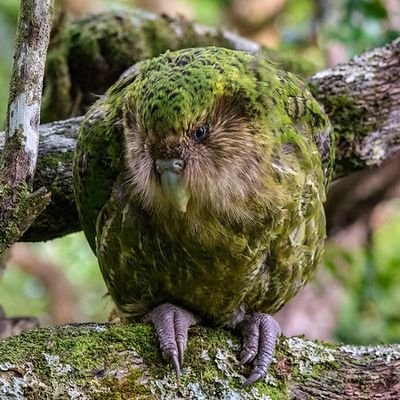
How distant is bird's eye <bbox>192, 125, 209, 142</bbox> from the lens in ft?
7.05

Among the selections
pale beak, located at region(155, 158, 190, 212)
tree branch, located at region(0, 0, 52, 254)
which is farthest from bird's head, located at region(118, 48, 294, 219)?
tree branch, located at region(0, 0, 52, 254)

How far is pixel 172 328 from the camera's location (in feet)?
7.48

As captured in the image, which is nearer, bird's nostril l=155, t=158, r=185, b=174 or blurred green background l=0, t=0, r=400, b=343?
bird's nostril l=155, t=158, r=185, b=174

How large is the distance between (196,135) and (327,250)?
2.55 metres

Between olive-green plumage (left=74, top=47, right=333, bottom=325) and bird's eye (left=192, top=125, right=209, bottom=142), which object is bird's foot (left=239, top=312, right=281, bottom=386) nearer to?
olive-green plumage (left=74, top=47, right=333, bottom=325)

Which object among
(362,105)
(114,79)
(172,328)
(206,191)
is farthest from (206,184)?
(114,79)

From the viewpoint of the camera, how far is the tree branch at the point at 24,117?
199 cm

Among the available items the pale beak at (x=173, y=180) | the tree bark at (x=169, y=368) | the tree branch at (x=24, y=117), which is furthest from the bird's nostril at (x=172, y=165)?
the tree bark at (x=169, y=368)

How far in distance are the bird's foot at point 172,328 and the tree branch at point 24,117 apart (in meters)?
0.52

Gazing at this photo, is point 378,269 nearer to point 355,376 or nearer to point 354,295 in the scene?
point 354,295

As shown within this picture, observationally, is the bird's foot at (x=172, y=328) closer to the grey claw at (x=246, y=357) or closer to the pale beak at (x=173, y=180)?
the grey claw at (x=246, y=357)

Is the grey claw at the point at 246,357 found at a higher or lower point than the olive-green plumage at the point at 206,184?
lower

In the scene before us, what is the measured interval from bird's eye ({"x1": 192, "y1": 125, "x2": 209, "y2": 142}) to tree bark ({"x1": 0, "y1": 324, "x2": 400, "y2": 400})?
58 centimetres

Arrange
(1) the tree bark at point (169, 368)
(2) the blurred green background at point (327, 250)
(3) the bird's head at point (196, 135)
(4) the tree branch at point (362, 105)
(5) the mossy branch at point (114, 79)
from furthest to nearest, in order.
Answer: (2) the blurred green background at point (327, 250) < (4) the tree branch at point (362, 105) < (5) the mossy branch at point (114, 79) < (3) the bird's head at point (196, 135) < (1) the tree bark at point (169, 368)
